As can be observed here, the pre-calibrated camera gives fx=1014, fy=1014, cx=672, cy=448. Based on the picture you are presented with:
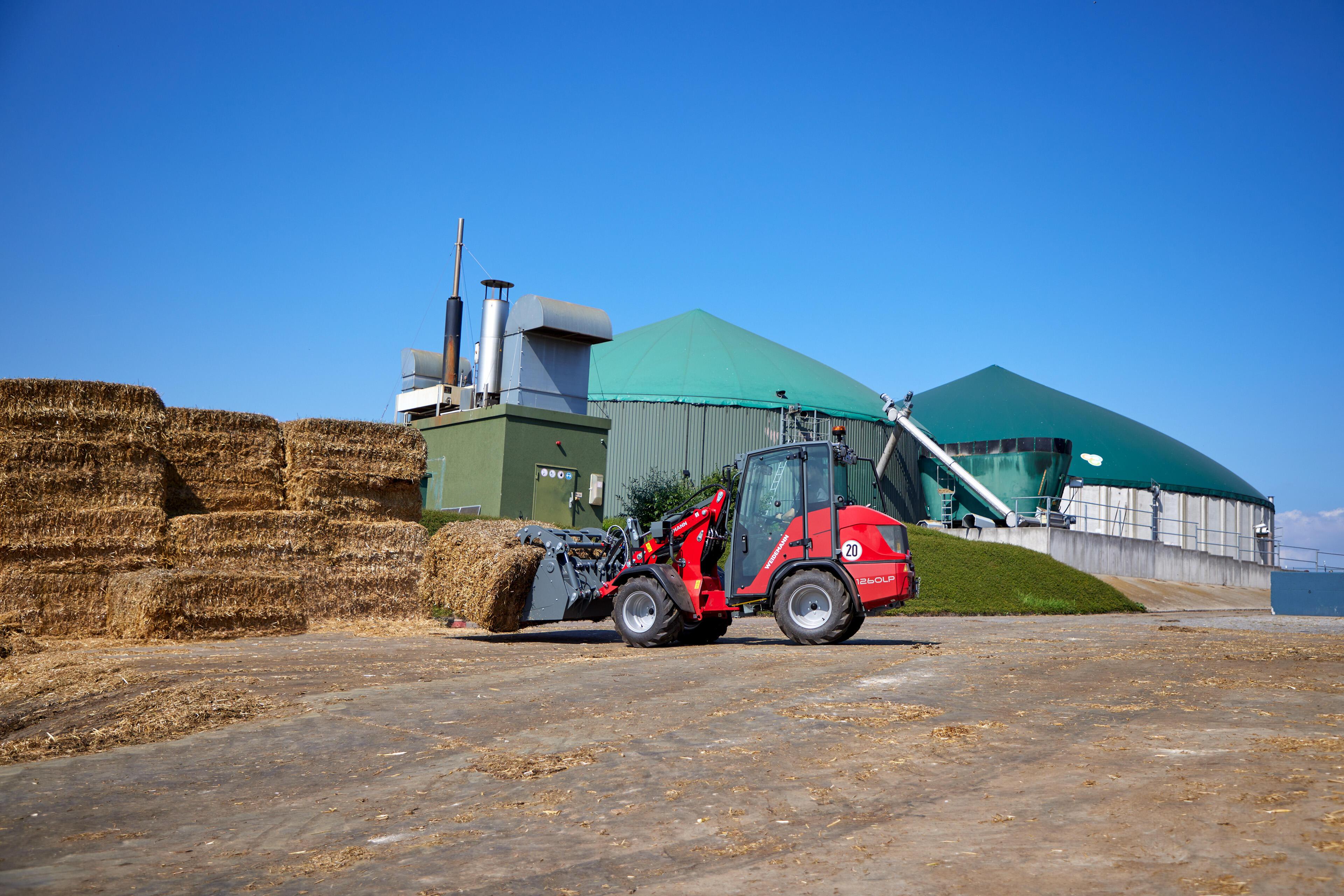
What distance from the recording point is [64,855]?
4.52 meters

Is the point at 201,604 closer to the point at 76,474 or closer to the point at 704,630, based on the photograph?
the point at 76,474

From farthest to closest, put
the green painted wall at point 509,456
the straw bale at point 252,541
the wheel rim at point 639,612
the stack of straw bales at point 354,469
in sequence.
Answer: the green painted wall at point 509,456, the stack of straw bales at point 354,469, the straw bale at point 252,541, the wheel rim at point 639,612

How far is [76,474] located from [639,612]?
7.98m

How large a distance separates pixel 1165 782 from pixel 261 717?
20.3ft

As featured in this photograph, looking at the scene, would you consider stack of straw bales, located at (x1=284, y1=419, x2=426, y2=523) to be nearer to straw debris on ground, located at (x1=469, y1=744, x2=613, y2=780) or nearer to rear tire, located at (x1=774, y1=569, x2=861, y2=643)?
rear tire, located at (x1=774, y1=569, x2=861, y2=643)

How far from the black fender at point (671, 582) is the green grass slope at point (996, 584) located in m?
10.6

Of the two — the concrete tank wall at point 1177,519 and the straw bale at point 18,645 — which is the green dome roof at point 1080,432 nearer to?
the concrete tank wall at point 1177,519

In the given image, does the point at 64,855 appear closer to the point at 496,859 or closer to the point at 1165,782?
the point at 496,859

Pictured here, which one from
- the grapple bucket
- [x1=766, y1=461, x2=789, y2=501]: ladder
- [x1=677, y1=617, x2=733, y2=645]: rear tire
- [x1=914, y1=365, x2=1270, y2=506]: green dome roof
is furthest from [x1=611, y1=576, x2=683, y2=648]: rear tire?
[x1=914, y1=365, x2=1270, y2=506]: green dome roof

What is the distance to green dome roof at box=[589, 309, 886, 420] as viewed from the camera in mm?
39062

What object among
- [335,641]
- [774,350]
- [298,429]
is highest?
[774,350]

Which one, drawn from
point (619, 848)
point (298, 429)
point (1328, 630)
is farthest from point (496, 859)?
point (1328, 630)

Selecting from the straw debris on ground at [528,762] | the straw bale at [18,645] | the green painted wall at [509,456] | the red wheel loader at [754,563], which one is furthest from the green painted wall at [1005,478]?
the straw debris on ground at [528,762]

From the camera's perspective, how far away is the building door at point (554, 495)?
2656cm
